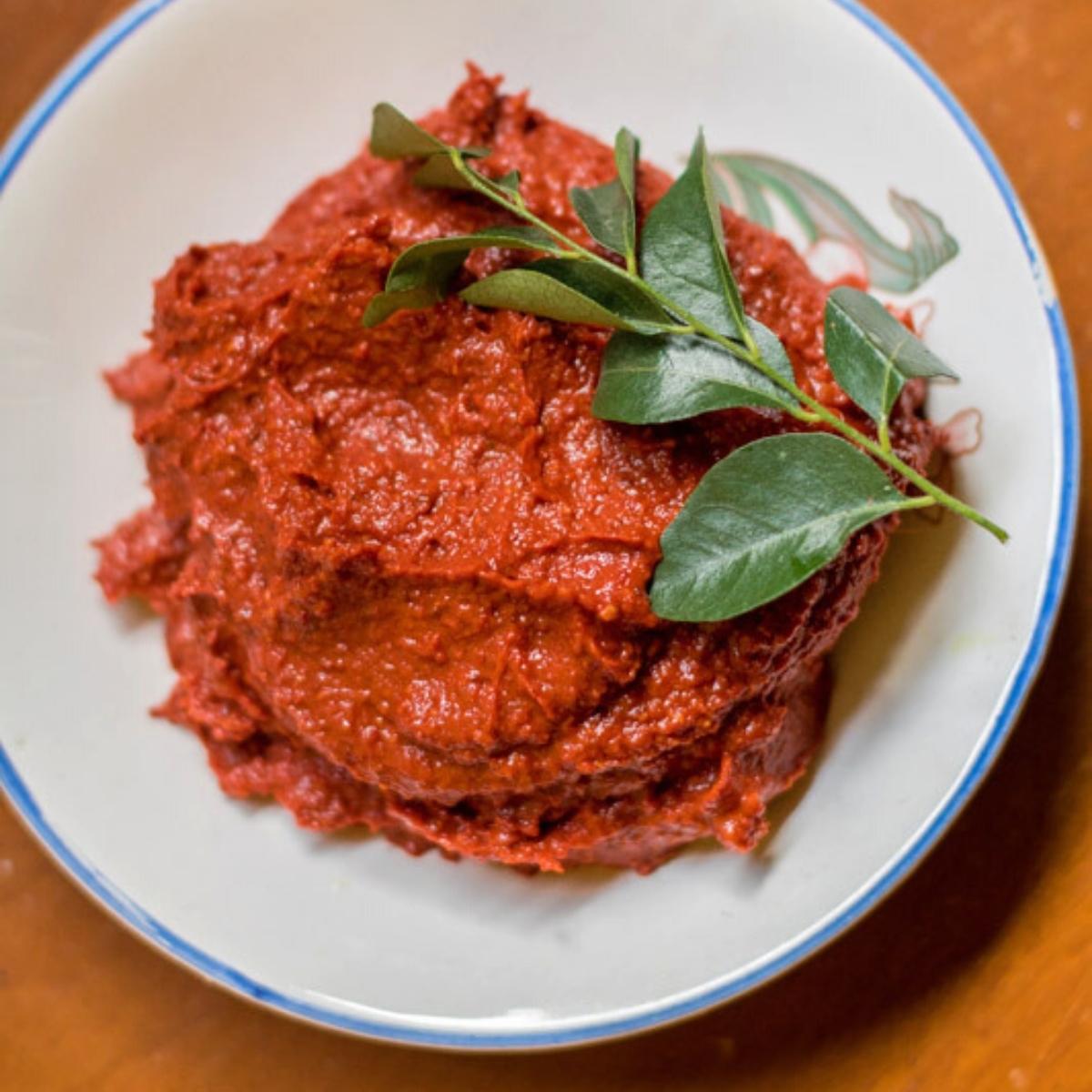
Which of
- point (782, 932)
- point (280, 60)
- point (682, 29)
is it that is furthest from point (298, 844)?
point (682, 29)

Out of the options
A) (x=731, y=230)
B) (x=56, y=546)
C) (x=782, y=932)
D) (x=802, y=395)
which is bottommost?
(x=782, y=932)

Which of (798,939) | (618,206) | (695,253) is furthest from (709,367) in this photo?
(798,939)

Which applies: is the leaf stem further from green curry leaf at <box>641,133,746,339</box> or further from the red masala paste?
the red masala paste

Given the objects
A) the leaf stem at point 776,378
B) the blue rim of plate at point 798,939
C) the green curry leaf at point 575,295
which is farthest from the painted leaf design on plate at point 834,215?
the green curry leaf at point 575,295

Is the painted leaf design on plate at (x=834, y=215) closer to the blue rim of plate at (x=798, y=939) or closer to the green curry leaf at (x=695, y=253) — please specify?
the blue rim of plate at (x=798, y=939)

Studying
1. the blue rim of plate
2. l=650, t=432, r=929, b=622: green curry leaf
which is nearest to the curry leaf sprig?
l=650, t=432, r=929, b=622: green curry leaf

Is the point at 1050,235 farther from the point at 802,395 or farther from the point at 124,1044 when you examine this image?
the point at 124,1044
